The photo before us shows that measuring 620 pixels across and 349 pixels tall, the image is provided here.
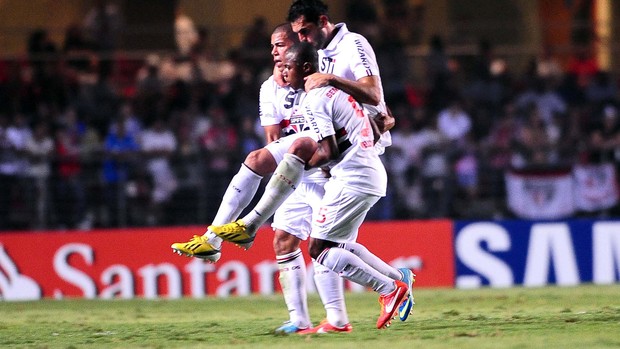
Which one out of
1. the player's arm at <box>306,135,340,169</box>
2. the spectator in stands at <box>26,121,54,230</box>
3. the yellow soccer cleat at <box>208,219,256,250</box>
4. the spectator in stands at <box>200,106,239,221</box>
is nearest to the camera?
the player's arm at <box>306,135,340,169</box>

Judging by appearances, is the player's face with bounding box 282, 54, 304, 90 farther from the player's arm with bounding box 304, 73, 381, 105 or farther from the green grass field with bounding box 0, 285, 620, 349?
the green grass field with bounding box 0, 285, 620, 349

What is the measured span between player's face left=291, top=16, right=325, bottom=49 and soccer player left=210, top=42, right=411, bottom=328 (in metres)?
0.31

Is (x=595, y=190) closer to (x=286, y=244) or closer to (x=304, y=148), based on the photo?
(x=286, y=244)

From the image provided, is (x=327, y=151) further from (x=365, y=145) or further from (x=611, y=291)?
(x=611, y=291)

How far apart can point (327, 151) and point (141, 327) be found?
2796 millimetres

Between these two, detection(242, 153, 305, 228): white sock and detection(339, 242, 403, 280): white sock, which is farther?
detection(339, 242, 403, 280): white sock

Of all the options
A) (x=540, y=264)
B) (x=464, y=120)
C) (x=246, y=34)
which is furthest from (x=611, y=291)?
(x=246, y=34)

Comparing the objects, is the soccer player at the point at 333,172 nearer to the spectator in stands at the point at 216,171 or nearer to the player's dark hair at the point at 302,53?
the player's dark hair at the point at 302,53

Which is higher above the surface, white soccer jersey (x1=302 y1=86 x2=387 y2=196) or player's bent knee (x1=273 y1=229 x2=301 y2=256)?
white soccer jersey (x1=302 y1=86 x2=387 y2=196)

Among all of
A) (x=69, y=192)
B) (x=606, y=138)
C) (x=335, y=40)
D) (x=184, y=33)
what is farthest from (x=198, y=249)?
(x=184, y=33)

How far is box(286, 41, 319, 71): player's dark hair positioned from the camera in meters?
8.50

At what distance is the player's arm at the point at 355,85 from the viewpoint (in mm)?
8250

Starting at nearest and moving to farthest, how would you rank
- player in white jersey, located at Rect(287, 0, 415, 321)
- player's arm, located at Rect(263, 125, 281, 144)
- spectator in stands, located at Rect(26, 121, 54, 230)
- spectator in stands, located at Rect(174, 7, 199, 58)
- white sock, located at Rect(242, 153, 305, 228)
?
1. white sock, located at Rect(242, 153, 305, 228)
2. player in white jersey, located at Rect(287, 0, 415, 321)
3. player's arm, located at Rect(263, 125, 281, 144)
4. spectator in stands, located at Rect(26, 121, 54, 230)
5. spectator in stands, located at Rect(174, 7, 199, 58)

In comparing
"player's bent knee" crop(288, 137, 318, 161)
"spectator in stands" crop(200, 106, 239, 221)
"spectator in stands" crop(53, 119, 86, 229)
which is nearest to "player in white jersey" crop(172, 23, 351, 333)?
"player's bent knee" crop(288, 137, 318, 161)
